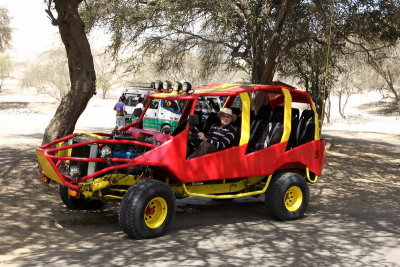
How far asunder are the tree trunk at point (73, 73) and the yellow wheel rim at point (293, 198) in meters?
4.38

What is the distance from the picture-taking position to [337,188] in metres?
11.3

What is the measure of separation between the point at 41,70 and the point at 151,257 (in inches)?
2274

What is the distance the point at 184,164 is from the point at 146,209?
0.79 metres

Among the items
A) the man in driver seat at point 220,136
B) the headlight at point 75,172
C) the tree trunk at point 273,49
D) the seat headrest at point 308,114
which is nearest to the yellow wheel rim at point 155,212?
the man in driver seat at point 220,136

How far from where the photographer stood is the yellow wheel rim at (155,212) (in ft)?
20.9

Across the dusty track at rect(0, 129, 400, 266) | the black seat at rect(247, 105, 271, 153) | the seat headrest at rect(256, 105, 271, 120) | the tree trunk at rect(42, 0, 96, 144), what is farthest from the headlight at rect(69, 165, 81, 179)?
the seat headrest at rect(256, 105, 271, 120)

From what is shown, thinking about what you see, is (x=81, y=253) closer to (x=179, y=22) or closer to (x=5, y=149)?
(x=5, y=149)

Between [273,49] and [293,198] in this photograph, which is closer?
[293,198]

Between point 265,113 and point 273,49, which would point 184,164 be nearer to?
point 265,113

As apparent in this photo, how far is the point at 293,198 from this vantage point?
312 inches

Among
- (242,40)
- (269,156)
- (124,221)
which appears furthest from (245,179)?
(242,40)

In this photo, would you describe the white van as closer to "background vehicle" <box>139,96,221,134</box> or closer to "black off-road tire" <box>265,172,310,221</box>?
"background vehicle" <box>139,96,221,134</box>

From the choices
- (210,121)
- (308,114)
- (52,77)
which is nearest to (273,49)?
(308,114)

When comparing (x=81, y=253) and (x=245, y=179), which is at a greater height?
(x=245, y=179)
